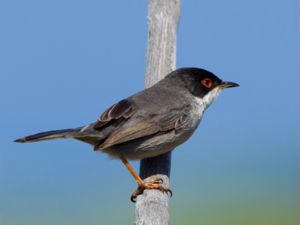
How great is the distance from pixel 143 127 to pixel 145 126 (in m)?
0.03

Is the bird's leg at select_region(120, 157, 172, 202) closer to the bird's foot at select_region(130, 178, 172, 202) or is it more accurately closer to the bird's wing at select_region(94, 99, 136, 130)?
the bird's foot at select_region(130, 178, 172, 202)

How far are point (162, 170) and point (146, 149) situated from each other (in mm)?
225

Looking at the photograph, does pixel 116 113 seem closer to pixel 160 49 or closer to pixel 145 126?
pixel 145 126

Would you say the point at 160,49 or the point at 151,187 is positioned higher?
the point at 160,49

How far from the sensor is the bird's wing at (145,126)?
18.2 feet

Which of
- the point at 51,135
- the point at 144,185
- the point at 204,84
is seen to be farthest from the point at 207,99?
the point at 51,135

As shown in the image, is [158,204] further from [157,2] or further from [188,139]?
[157,2]

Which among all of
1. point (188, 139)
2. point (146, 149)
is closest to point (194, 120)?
point (188, 139)

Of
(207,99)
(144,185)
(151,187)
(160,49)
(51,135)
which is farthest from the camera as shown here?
(207,99)

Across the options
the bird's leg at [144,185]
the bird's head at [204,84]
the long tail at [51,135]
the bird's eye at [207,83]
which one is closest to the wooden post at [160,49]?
the bird's leg at [144,185]

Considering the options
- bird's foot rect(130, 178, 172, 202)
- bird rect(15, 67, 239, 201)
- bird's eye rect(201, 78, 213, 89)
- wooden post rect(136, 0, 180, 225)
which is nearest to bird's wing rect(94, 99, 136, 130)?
bird rect(15, 67, 239, 201)

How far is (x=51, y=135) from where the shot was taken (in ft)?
18.4

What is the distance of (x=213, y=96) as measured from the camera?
6.33 metres

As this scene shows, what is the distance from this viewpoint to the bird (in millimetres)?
5617
